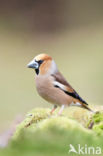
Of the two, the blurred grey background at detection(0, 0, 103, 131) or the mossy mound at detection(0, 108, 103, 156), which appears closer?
the mossy mound at detection(0, 108, 103, 156)

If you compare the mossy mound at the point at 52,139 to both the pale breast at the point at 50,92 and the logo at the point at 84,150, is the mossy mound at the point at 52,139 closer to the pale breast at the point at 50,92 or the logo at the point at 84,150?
the logo at the point at 84,150

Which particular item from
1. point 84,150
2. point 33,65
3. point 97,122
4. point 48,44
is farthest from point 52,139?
point 48,44

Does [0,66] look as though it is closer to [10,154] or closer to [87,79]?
[87,79]

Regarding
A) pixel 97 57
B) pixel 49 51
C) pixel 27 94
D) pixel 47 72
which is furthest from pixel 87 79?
pixel 47 72

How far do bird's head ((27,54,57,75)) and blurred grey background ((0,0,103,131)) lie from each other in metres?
2.73

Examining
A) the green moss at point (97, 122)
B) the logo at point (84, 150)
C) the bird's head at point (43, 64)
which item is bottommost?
the logo at point (84, 150)

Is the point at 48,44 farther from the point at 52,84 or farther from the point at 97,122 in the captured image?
the point at 97,122

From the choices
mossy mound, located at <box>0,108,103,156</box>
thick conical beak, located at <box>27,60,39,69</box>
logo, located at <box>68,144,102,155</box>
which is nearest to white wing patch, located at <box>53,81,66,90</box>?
thick conical beak, located at <box>27,60,39,69</box>

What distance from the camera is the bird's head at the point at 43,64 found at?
2.32m

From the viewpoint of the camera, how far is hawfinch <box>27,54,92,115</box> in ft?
7.73

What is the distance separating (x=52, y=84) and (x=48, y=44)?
8088 mm

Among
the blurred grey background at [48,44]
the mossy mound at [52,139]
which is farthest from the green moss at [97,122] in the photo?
the blurred grey background at [48,44]

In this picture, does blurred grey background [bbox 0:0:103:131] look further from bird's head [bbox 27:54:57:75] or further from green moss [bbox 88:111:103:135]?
green moss [bbox 88:111:103:135]

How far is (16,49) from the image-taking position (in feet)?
33.0
